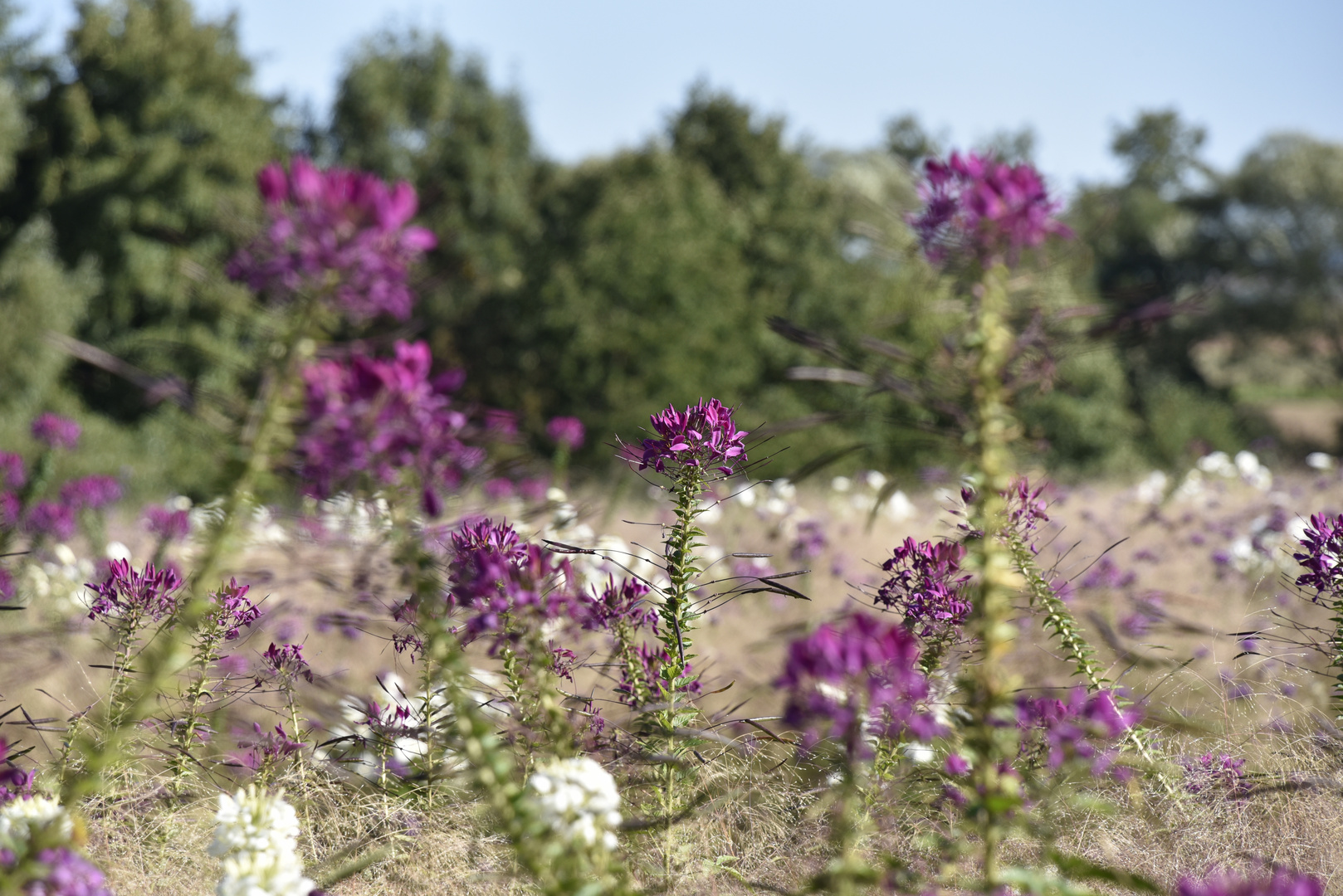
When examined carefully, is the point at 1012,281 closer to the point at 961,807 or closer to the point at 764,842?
the point at 961,807

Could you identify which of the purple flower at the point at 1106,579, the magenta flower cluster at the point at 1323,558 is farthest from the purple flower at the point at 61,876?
the purple flower at the point at 1106,579

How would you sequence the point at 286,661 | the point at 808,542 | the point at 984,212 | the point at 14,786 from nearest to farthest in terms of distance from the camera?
the point at 984,212
the point at 14,786
the point at 286,661
the point at 808,542

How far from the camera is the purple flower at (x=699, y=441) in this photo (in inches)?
77.1

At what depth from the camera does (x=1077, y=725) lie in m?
1.68

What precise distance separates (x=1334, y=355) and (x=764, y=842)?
3306 centimetres

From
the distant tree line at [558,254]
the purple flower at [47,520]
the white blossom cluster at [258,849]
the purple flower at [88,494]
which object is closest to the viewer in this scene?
the white blossom cluster at [258,849]

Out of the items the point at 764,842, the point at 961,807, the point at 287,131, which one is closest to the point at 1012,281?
the point at 961,807

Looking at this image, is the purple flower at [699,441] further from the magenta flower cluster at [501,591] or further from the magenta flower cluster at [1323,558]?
the magenta flower cluster at [1323,558]

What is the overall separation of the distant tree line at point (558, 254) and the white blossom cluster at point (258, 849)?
1136 centimetres

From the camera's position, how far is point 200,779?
2477 mm

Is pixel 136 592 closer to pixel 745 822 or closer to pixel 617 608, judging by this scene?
pixel 617 608

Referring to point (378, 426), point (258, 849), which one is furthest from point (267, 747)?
point (378, 426)

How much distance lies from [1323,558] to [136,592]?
2.65 metres

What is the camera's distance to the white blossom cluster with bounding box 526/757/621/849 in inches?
54.9
